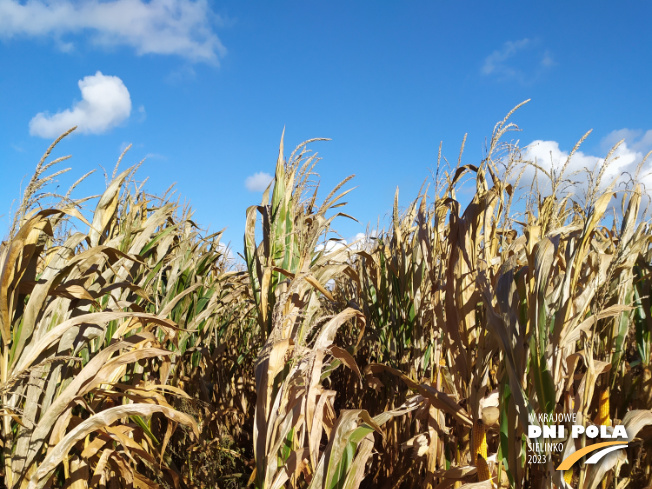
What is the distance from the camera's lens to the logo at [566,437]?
1652 mm

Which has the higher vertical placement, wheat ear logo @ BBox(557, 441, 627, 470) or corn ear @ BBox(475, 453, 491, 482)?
wheat ear logo @ BBox(557, 441, 627, 470)

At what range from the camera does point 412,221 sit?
3.69 metres

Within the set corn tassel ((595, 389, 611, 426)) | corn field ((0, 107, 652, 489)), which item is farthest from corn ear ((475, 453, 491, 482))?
corn tassel ((595, 389, 611, 426))

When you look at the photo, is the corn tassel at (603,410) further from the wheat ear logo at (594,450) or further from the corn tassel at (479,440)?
the corn tassel at (479,440)

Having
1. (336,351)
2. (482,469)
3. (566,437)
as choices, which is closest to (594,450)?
(566,437)

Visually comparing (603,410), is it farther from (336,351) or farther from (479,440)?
(336,351)

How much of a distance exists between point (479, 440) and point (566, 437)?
0.32 m

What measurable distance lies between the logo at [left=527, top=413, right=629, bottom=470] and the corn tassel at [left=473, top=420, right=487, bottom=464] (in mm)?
214

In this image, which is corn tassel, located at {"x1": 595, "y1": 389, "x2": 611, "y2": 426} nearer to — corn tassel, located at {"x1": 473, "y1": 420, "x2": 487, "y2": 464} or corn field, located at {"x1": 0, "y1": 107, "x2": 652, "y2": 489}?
corn field, located at {"x1": 0, "y1": 107, "x2": 652, "y2": 489}

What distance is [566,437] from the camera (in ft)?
5.83

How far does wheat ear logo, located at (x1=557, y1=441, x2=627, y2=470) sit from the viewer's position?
1.65 m

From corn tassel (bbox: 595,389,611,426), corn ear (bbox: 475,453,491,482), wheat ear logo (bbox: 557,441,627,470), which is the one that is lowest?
corn ear (bbox: 475,453,491,482)

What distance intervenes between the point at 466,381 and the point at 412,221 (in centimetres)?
185

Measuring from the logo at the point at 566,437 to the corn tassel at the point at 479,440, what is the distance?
0.70ft
